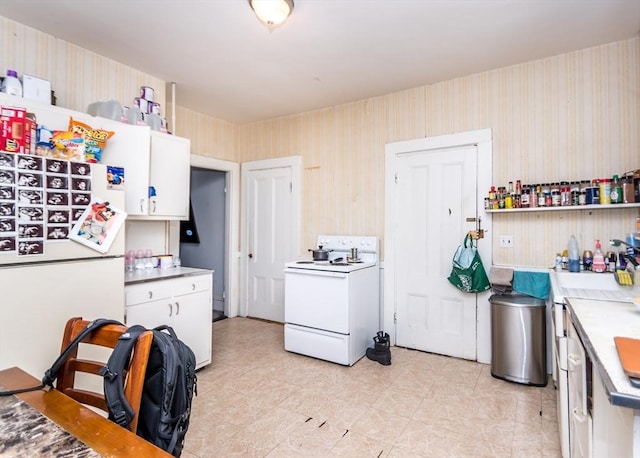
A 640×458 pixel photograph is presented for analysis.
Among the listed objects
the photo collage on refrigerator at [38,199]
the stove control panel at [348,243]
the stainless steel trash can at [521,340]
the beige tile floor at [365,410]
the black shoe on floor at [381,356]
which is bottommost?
the beige tile floor at [365,410]

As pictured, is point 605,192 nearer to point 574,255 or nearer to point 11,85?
point 574,255

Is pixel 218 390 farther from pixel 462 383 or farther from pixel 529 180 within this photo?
pixel 529 180

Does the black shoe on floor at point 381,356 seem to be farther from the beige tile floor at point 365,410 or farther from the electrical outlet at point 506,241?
the electrical outlet at point 506,241

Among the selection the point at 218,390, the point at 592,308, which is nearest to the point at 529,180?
the point at 592,308

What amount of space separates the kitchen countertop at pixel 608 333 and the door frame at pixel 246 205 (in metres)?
2.95

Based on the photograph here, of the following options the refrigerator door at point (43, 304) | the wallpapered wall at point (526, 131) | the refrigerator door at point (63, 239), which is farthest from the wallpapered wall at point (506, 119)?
the refrigerator door at point (43, 304)

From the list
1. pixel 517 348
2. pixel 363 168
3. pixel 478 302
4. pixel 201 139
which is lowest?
pixel 517 348

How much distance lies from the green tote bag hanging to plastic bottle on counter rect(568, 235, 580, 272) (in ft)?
2.05

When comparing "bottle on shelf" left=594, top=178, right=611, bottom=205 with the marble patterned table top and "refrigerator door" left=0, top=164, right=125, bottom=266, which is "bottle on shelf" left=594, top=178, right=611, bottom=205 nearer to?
the marble patterned table top

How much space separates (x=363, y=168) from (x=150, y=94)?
217cm

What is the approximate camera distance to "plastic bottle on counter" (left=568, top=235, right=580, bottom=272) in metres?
2.52

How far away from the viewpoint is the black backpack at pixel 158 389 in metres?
0.89

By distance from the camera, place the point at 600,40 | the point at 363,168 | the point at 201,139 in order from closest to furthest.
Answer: the point at 600,40
the point at 363,168
the point at 201,139

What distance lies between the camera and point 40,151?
1.87 m
